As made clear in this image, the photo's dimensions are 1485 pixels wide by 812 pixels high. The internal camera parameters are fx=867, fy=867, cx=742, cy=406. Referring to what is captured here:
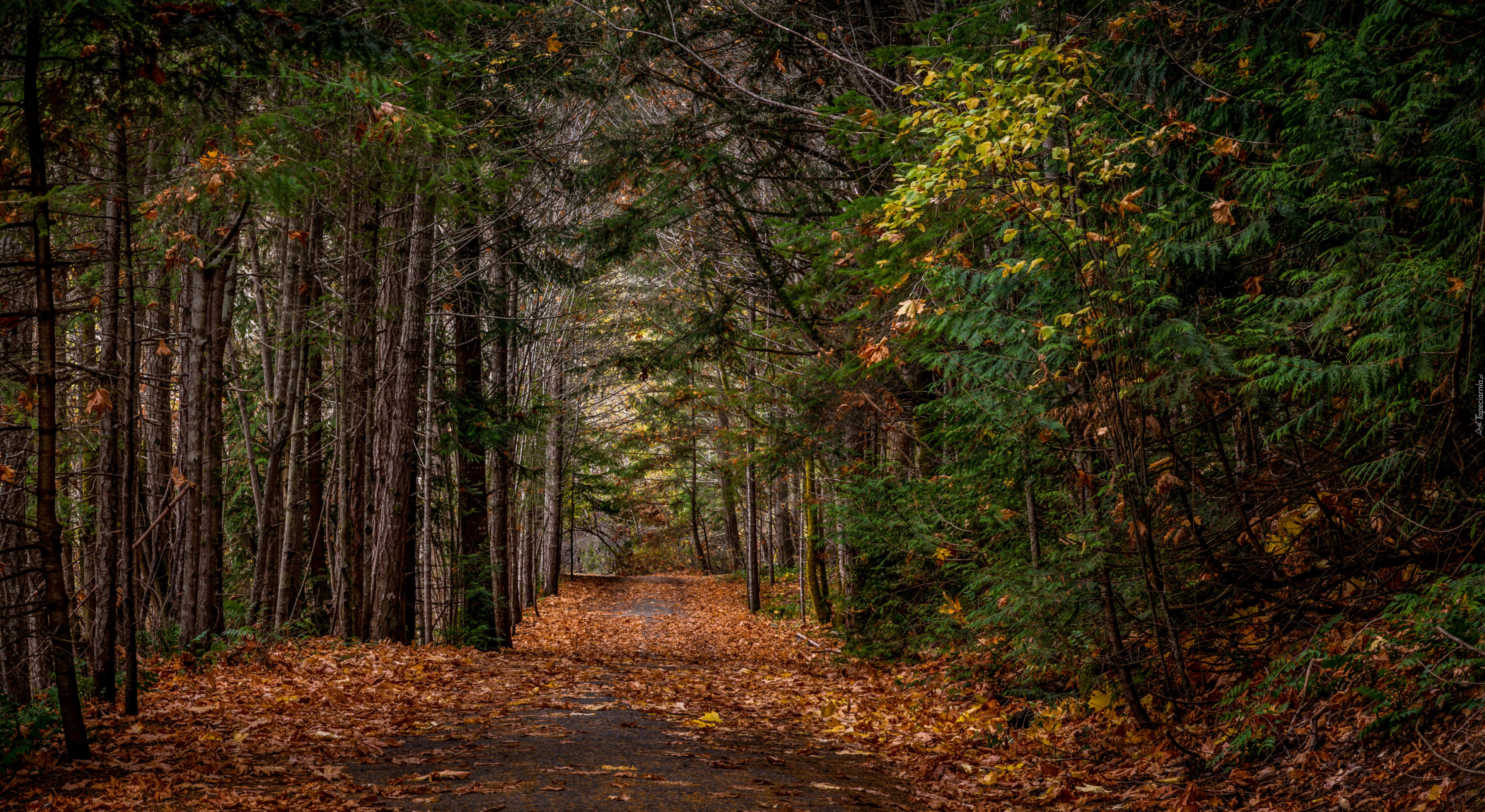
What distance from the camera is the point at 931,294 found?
6.92 m

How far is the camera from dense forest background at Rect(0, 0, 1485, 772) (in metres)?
5.11

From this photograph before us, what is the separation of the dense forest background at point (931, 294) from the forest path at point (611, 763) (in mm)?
1882

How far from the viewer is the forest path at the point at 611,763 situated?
4.62 metres

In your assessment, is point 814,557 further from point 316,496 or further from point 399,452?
point 399,452

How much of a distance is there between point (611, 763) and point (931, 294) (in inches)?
164

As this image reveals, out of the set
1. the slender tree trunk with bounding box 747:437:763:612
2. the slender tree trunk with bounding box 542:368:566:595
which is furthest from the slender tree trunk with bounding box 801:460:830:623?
the slender tree trunk with bounding box 542:368:566:595

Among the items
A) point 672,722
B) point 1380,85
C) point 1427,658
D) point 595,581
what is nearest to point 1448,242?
point 1380,85

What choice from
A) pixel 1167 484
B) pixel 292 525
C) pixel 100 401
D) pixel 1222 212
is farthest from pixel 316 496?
pixel 1222 212

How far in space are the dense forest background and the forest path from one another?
188 cm

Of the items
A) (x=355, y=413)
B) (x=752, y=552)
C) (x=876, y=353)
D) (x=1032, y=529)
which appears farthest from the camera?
(x=752, y=552)

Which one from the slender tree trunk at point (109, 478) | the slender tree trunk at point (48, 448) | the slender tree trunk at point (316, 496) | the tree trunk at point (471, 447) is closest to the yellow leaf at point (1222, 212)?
the slender tree trunk at point (48, 448)

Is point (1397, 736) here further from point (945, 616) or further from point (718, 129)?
point (718, 129)

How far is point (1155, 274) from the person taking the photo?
6367 mm

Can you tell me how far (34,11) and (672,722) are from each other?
6151 millimetres
